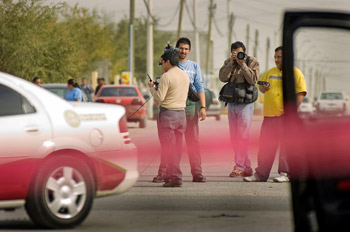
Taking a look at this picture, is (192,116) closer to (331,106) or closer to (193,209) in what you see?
(331,106)

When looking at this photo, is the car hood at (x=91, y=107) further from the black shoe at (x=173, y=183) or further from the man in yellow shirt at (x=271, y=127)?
the man in yellow shirt at (x=271, y=127)

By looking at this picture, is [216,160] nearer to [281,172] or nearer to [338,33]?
[281,172]

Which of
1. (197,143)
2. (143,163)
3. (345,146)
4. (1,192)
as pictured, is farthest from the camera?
(143,163)

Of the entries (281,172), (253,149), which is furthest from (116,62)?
(281,172)

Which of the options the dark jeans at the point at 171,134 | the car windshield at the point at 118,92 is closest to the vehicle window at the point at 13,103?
the dark jeans at the point at 171,134

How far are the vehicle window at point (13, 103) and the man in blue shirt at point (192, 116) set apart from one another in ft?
15.1

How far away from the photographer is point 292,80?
618 cm

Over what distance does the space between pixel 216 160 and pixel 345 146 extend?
1224 centimetres

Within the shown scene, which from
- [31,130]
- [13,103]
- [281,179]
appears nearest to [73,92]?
[281,179]

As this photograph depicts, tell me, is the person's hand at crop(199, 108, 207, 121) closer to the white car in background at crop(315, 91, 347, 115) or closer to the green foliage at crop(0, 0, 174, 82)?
the white car in background at crop(315, 91, 347, 115)

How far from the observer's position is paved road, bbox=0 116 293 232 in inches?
347

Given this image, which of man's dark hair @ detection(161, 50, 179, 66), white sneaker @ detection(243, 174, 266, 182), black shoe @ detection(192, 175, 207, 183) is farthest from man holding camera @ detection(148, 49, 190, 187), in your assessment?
white sneaker @ detection(243, 174, 266, 182)

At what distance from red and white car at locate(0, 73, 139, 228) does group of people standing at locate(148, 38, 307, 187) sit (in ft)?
10.8

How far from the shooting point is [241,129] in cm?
1384
